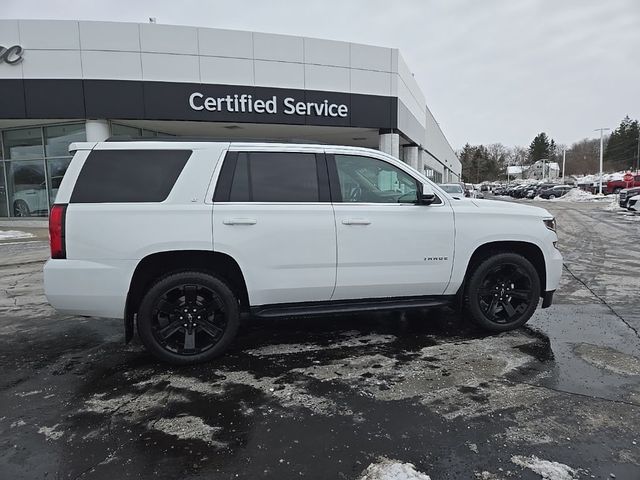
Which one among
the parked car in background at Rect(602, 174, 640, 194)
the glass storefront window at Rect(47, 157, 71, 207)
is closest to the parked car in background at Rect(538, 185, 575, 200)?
the parked car in background at Rect(602, 174, 640, 194)

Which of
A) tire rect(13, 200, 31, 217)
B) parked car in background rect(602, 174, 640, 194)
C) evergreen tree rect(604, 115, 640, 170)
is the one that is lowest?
tire rect(13, 200, 31, 217)

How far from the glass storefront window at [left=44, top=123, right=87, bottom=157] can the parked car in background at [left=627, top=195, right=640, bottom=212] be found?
26.0 metres

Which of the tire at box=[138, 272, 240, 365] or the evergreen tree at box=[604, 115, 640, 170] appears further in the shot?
the evergreen tree at box=[604, 115, 640, 170]

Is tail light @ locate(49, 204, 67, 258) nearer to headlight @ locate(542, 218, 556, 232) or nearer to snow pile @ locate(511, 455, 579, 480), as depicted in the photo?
snow pile @ locate(511, 455, 579, 480)

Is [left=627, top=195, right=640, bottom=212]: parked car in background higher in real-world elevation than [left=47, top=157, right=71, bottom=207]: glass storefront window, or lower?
lower

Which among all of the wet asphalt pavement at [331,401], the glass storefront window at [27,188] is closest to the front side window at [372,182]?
the wet asphalt pavement at [331,401]

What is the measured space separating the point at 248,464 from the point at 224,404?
2.56ft

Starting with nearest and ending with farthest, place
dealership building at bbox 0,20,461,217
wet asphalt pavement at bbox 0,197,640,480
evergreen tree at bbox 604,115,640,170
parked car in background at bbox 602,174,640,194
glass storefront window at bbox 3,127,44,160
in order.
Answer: wet asphalt pavement at bbox 0,197,640,480
dealership building at bbox 0,20,461,217
glass storefront window at bbox 3,127,44,160
parked car in background at bbox 602,174,640,194
evergreen tree at bbox 604,115,640,170

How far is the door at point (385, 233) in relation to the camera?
171 inches

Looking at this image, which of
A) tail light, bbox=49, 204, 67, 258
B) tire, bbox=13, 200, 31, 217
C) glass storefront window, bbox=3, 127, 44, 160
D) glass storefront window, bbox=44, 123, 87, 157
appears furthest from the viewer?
tire, bbox=13, 200, 31, 217

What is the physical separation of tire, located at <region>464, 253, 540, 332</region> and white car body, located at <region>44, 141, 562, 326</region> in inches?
7.1

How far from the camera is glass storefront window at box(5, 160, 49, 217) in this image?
60.9 feet

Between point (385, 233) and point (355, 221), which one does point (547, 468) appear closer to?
point (385, 233)

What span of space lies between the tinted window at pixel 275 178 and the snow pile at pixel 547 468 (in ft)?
8.86
